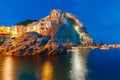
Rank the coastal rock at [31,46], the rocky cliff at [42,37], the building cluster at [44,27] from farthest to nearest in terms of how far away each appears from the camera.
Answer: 1. the building cluster at [44,27]
2. the rocky cliff at [42,37]
3. the coastal rock at [31,46]

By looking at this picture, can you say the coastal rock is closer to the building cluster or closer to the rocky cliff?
the rocky cliff

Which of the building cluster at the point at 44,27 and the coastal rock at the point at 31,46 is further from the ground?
the building cluster at the point at 44,27

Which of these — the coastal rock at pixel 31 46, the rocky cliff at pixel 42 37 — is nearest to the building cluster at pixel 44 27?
the rocky cliff at pixel 42 37

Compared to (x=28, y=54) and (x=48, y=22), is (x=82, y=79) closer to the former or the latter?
(x=28, y=54)

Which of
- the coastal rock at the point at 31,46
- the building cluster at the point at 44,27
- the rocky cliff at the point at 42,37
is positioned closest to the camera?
the coastal rock at the point at 31,46

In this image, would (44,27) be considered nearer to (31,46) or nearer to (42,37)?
(42,37)

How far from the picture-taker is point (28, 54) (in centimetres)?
12588

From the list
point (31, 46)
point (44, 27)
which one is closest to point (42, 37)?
point (31, 46)

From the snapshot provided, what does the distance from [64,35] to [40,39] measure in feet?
183

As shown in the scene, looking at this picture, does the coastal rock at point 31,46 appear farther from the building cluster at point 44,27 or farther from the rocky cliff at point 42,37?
the building cluster at point 44,27

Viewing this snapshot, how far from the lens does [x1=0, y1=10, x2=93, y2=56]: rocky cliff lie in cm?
12888

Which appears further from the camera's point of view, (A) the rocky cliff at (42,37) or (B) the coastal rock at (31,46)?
(A) the rocky cliff at (42,37)

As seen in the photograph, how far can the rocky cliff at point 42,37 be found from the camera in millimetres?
128875

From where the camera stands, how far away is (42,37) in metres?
136
